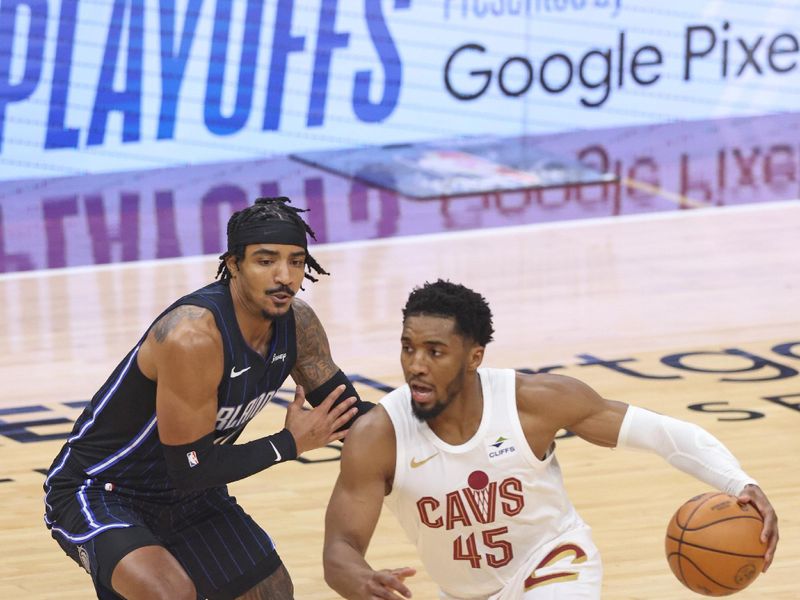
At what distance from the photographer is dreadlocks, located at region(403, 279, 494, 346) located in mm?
5145

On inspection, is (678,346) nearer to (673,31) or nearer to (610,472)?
(610,472)

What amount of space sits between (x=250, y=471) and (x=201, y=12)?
10.6 m

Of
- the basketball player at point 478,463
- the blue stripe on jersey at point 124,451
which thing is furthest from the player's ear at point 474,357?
the blue stripe on jersey at point 124,451

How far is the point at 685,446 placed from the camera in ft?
17.5

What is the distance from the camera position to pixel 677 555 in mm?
5410

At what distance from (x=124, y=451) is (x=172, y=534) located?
366 millimetres

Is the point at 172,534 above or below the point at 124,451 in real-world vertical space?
below

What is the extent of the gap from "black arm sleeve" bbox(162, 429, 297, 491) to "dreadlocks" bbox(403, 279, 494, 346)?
68 cm

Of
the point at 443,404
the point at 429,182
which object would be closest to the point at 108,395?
the point at 443,404

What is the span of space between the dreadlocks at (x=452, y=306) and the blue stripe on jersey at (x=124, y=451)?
0.98m

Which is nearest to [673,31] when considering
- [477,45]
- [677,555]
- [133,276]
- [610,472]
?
[477,45]

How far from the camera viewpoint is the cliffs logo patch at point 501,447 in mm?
5230

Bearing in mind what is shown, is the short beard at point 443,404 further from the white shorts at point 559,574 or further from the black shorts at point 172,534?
the black shorts at point 172,534

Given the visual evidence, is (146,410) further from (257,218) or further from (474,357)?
(474,357)
